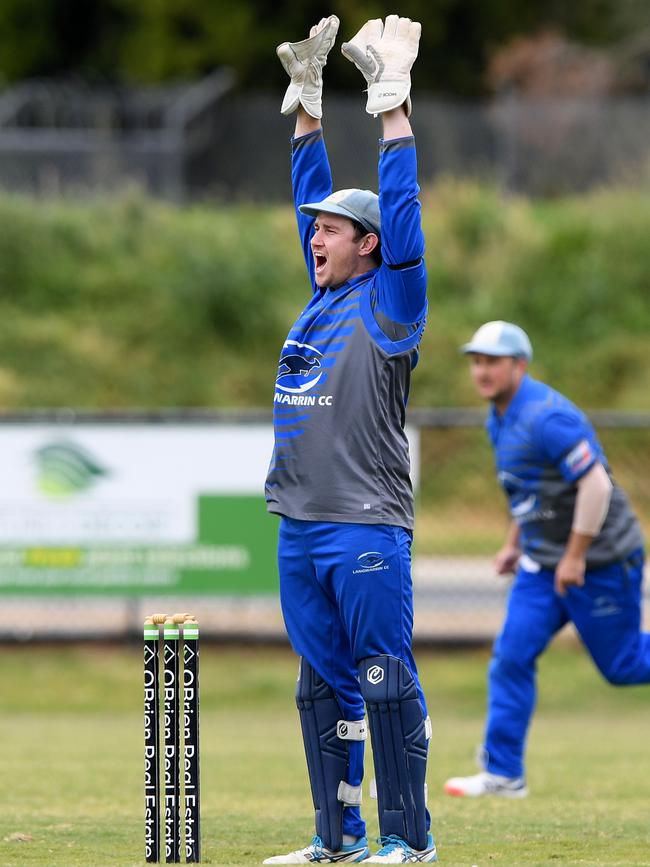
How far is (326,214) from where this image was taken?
5.83 m

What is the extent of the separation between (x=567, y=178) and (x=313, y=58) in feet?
71.8

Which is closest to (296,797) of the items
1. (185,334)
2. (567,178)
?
(185,334)

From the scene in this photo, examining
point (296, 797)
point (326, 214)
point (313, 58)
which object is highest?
point (313, 58)

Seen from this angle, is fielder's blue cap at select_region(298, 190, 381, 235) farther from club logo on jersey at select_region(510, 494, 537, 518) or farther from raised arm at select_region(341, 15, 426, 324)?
club logo on jersey at select_region(510, 494, 537, 518)

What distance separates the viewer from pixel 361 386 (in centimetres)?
559

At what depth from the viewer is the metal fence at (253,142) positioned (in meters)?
26.2

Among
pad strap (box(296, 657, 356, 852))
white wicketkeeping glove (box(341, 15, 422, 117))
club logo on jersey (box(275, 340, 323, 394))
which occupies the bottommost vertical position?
pad strap (box(296, 657, 356, 852))

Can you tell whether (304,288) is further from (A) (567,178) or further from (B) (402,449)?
(B) (402,449)

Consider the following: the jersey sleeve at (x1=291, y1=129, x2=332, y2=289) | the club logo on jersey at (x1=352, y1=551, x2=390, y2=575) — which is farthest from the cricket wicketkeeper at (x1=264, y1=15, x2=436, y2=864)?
the jersey sleeve at (x1=291, y1=129, x2=332, y2=289)

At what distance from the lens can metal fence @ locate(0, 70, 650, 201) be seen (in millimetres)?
26172

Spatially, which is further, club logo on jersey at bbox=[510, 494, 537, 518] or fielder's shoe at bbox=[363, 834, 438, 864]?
club logo on jersey at bbox=[510, 494, 537, 518]

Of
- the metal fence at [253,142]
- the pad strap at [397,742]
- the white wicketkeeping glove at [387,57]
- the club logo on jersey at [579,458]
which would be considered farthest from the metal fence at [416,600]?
the metal fence at [253,142]

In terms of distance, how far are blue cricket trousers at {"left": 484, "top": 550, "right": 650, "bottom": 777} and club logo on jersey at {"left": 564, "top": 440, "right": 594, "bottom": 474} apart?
→ 2.02ft

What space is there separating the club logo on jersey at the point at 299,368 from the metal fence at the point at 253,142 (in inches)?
791
